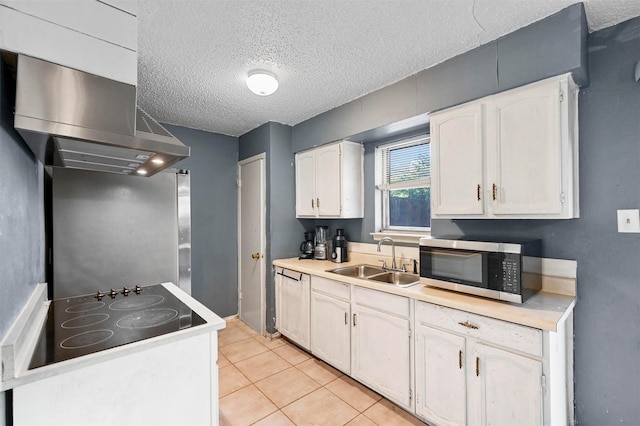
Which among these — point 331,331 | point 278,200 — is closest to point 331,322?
point 331,331

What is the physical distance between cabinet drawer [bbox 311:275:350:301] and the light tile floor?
686 mm

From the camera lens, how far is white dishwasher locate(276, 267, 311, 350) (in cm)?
278

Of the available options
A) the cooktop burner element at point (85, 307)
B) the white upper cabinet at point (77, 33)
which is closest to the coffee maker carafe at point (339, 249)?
the cooktop burner element at point (85, 307)

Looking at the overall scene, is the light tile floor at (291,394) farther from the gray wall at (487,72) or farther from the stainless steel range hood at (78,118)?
the gray wall at (487,72)

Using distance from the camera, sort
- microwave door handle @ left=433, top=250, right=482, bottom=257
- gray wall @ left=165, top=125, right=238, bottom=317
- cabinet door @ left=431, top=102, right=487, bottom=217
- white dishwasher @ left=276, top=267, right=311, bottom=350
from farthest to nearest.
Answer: gray wall @ left=165, top=125, right=238, bottom=317
white dishwasher @ left=276, top=267, right=311, bottom=350
cabinet door @ left=431, top=102, right=487, bottom=217
microwave door handle @ left=433, top=250, right=482, bottom=257

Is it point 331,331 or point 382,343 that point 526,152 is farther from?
point 331,331

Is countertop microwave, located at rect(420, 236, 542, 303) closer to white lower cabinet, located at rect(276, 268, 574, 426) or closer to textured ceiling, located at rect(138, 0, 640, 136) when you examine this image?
white lower cabinet, located at rect(276, 268, 574, 426)

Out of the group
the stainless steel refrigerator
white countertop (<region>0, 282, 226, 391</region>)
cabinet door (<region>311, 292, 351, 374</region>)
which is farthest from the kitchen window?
white countertop (<region>0, 282, 226, 391</region>)

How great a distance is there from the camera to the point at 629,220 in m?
1.55

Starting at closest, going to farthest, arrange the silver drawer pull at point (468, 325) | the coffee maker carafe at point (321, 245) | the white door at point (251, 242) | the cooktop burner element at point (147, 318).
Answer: the cooktop burner element at point (147, 318) → the silver drawer pull at point (468, 325) → the coffee maker carafe at point (321, 245) → the white door at point (251, 242)

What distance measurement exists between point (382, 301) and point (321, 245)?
1.25 meters

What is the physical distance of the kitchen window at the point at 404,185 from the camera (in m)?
2.60

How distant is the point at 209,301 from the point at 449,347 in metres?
2.86

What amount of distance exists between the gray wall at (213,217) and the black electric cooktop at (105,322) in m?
1.66
